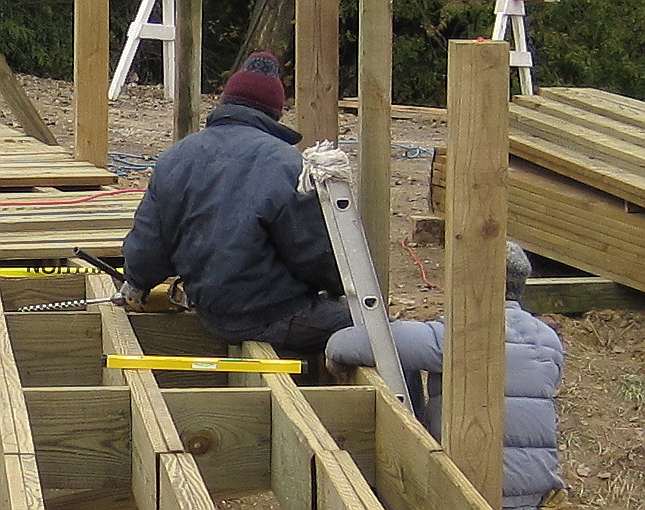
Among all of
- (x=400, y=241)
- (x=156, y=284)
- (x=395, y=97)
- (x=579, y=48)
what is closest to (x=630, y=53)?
(x=579, y=48)

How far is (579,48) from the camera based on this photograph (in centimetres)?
2081

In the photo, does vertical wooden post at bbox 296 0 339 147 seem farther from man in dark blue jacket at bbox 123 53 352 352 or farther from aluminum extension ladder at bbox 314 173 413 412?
aluminum extension ladder at bbox 314 173 413 412

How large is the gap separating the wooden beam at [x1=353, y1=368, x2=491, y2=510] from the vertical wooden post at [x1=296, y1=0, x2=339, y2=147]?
133 cm

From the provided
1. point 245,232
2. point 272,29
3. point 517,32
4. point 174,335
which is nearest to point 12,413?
point 245,232

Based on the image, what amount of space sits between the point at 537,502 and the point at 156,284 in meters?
1.54

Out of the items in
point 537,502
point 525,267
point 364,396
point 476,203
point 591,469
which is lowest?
point 591,469

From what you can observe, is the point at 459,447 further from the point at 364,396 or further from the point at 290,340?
the point at 290,340

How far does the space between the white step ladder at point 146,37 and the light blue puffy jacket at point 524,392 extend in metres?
12.3

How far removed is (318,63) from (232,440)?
69.9 inches

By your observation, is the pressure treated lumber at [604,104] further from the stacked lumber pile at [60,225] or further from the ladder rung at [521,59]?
the ladder rung at [521,59]

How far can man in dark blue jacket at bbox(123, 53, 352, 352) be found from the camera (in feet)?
14.3

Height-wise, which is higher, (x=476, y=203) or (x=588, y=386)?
(x=476, y=203)

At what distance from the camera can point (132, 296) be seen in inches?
182

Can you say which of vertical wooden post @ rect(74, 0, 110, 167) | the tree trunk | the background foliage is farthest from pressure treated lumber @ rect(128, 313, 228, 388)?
the background foliage
